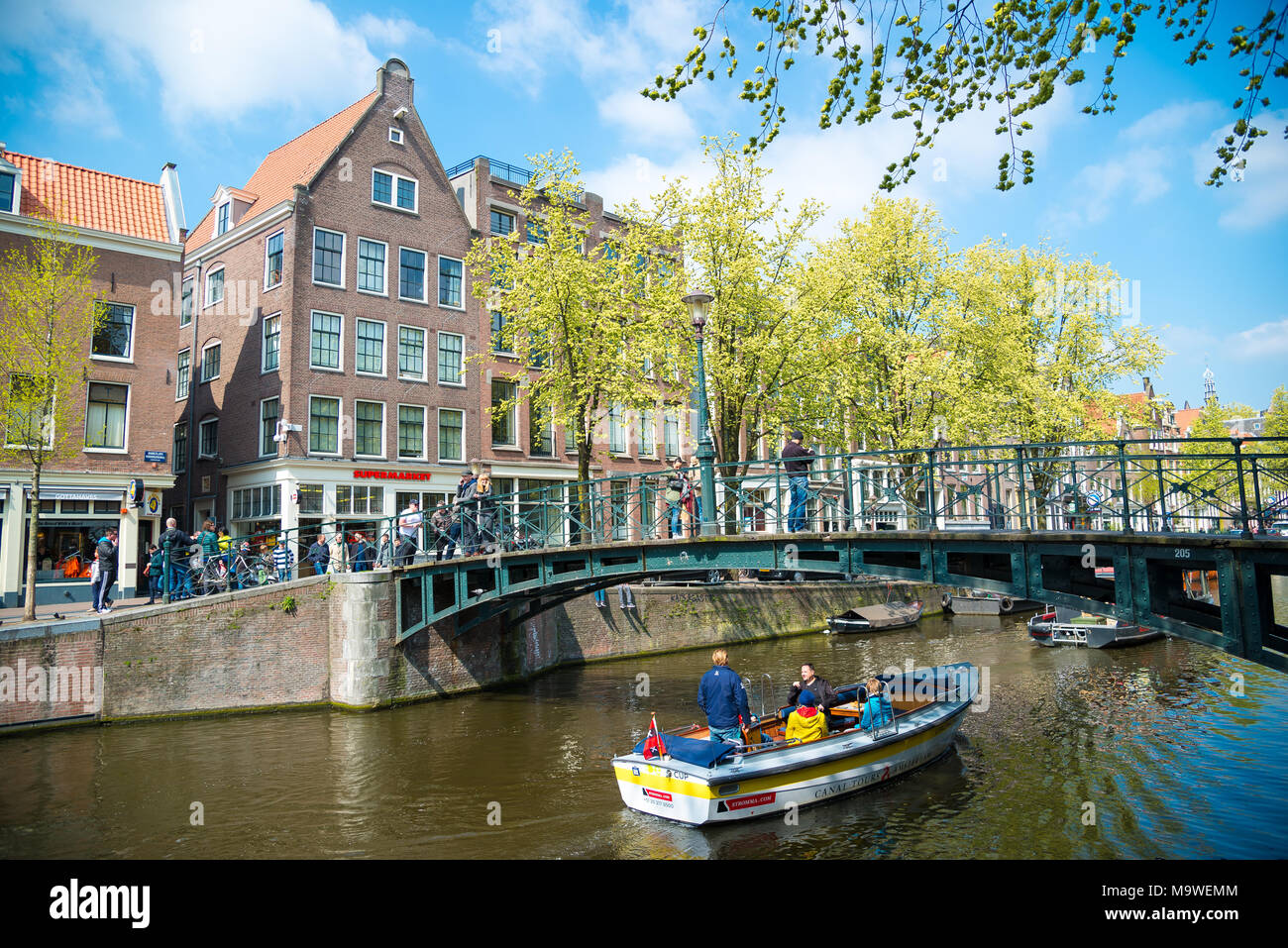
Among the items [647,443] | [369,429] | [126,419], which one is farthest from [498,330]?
[126,419]

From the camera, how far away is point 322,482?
2608cm

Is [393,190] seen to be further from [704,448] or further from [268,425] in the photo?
[704,448]

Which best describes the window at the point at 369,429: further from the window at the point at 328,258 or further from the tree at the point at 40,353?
the tree at the point at 40,353

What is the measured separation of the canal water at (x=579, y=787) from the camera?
1098cm

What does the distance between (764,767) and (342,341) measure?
21187mm

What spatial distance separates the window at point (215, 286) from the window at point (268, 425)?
5536 millimetres

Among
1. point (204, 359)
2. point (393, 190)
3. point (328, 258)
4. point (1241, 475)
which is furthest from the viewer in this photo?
point (204, 359)

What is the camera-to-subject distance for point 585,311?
77.2 ft

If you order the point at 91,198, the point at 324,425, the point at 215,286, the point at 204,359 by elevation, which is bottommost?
the point at 324,425

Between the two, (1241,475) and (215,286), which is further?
(215,286)

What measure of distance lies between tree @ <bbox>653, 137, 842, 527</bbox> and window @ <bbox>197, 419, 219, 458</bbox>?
17.4 meters

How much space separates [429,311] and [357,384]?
3995 mm
